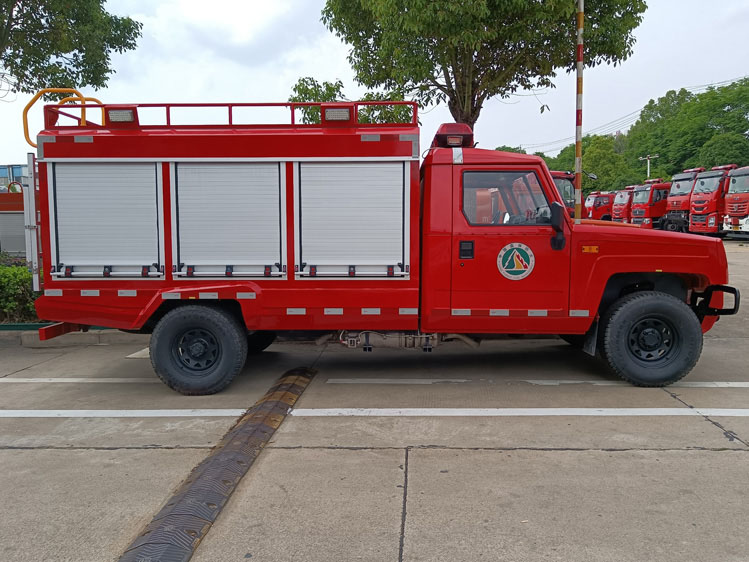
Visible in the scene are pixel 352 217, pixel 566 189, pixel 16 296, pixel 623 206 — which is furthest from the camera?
pixel 623 206

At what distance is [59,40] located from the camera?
10.4 m

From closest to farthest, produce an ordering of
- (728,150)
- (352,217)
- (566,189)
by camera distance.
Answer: (352,217), (566,189), (728,150)

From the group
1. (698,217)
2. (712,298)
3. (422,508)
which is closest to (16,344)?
(422,508)

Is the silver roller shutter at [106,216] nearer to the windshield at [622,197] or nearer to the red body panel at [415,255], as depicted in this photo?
the red body panel at [415,255]

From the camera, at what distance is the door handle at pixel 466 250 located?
5645 mm

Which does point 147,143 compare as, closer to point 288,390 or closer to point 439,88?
point 288,390

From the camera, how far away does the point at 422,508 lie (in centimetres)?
345

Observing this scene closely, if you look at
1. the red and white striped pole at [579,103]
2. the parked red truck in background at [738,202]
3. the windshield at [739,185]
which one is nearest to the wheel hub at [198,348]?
the red and white striped pole at [579,103]

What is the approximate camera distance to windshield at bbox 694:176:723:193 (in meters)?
26.5

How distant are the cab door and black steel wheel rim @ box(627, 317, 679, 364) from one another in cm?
80

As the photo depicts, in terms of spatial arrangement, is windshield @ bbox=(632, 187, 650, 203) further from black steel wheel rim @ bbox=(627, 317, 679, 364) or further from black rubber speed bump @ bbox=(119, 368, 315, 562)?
black rubber speed bump @ bbox=(119, 368, 315, 562)

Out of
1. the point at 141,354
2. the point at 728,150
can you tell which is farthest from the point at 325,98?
the point at 728,150

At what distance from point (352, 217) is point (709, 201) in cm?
2594

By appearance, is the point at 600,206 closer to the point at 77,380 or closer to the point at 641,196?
the point at 641,196
